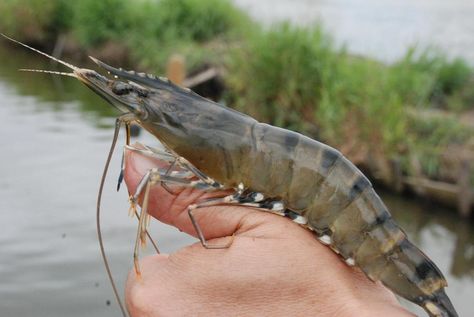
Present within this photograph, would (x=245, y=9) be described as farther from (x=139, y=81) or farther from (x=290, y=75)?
(x=139, y=81)

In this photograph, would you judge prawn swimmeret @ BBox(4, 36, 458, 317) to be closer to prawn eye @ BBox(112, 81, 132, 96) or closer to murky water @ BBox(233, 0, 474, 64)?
prawn eye @ BBox(112, 81, 132, 96)

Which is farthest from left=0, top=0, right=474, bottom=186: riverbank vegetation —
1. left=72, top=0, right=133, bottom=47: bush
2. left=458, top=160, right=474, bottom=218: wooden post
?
left=72, top=0, right=133, bottom=47: bush

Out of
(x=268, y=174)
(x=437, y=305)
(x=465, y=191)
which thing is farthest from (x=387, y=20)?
(x=268, y=174)

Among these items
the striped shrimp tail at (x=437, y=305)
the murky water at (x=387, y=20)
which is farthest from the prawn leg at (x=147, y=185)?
the murky water at (x=387, y=20)

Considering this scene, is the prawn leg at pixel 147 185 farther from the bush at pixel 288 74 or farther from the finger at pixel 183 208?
the bush at pixel 288 74

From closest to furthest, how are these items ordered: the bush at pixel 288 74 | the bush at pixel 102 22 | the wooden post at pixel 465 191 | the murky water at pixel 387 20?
the wooden post at pixel 465 191
the bush at pixel 288 74
the murky water at pixel 387 20
the bush at pixel 102 22

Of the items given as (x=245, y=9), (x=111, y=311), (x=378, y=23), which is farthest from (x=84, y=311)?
(x=378, y=23)
